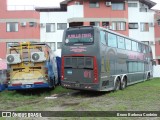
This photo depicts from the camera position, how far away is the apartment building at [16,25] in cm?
4250

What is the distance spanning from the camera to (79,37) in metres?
19.1

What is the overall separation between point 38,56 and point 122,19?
26040mm

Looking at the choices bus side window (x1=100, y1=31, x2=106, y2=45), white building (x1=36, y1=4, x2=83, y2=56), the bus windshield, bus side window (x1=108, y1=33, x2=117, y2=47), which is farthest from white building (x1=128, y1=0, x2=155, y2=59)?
the bus windshield

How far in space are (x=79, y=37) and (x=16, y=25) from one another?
25.2 meters

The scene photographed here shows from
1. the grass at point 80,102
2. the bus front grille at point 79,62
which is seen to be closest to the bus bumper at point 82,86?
the grass at point 80,102

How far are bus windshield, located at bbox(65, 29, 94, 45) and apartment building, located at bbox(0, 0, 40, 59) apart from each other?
2363 centimetres

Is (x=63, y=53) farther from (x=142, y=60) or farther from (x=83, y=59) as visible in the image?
(x=142, y=60)

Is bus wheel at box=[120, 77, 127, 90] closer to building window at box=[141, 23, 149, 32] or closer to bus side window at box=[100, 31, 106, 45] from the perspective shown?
bus side window at box=[100, 31, 106, 45]

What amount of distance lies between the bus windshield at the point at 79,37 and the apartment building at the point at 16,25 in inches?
930

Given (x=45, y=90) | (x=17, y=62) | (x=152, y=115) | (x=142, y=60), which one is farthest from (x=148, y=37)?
(x=152, y=115)

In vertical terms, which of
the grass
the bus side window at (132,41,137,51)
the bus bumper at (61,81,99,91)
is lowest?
the grass

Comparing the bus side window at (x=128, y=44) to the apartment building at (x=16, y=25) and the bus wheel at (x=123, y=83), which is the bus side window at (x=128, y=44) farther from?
the apartment building at (x=16, y=25)

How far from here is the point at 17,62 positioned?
64.0ft

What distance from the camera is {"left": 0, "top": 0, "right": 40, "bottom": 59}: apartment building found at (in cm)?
4250
